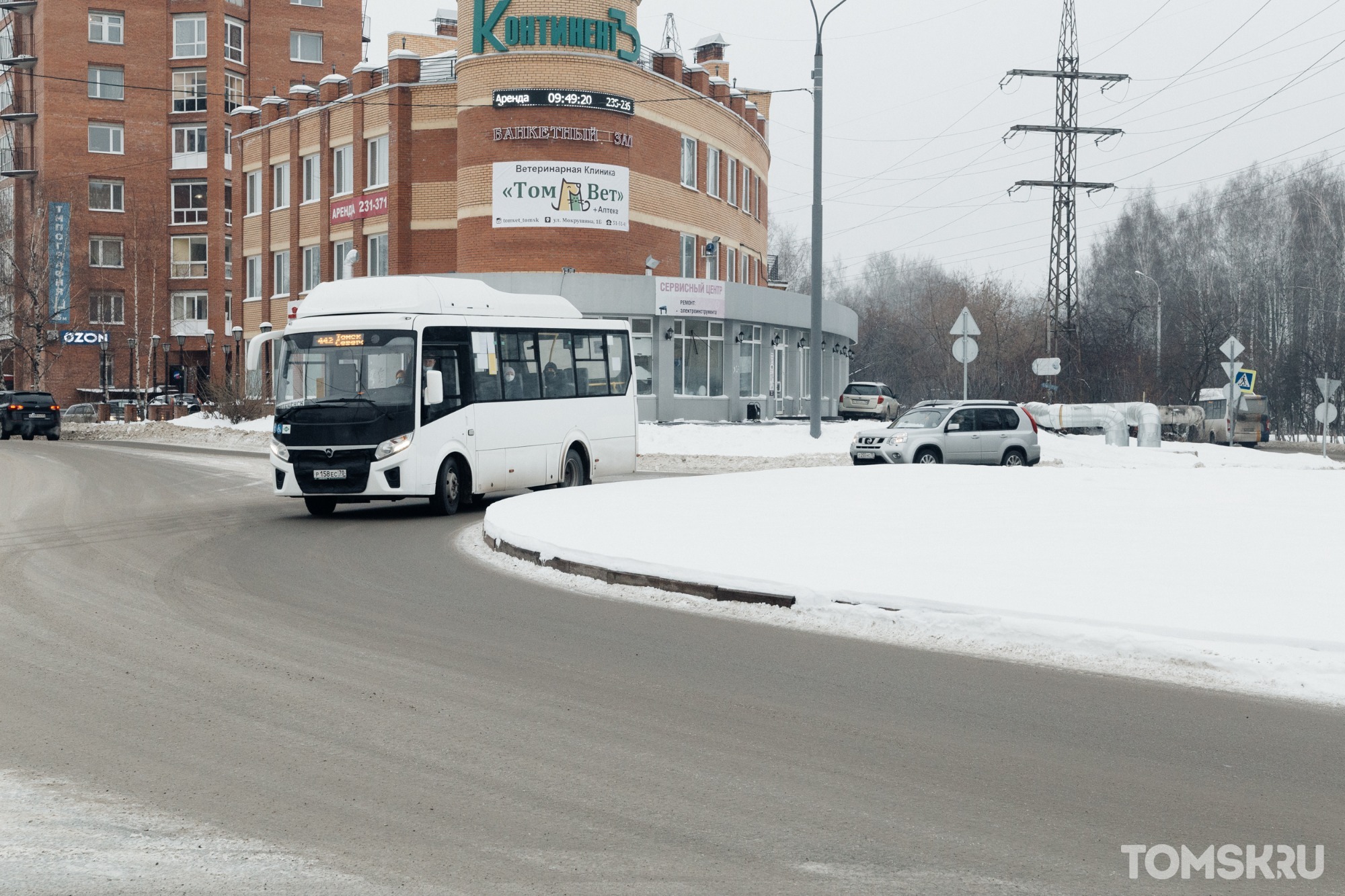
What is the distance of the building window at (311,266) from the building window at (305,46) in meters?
28.7

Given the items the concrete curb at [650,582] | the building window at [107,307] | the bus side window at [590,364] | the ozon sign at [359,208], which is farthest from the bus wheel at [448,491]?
the building window at [107,307]

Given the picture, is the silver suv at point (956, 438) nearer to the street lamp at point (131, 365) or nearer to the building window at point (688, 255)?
the building window at point (688, 255)

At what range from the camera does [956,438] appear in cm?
2836

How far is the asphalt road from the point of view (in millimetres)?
4488

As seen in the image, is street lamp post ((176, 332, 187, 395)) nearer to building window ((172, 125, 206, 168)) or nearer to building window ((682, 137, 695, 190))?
building window ((172, 125, 206, 168))

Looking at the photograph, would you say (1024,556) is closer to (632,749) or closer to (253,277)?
(632,749)

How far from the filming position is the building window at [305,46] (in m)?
77.9

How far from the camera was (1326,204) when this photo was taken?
77.8m

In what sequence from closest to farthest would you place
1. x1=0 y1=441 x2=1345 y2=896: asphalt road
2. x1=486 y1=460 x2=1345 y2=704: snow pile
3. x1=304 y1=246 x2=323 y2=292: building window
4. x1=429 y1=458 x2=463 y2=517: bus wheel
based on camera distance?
x1=0 y1=441 x2=1345 y2=896: asphalt road
x1=486 y1=460 x2=1345 y2=704: snow pile
x1=429 y1=458 x2=463 y2=517: bus wheel
x1=304 y1=246 x2=323 y2=292: building window

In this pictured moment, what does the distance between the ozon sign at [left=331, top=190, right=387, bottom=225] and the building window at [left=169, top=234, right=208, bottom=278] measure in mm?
30281

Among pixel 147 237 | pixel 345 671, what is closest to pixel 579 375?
pixel 345 671

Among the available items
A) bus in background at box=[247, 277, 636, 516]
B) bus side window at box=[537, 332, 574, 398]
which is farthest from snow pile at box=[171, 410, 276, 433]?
bus in background at box=[247, 277, 636, 516]

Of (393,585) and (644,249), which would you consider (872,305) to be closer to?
(644,249)

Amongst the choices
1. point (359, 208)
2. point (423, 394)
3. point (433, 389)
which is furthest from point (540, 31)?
point (433, 389)
